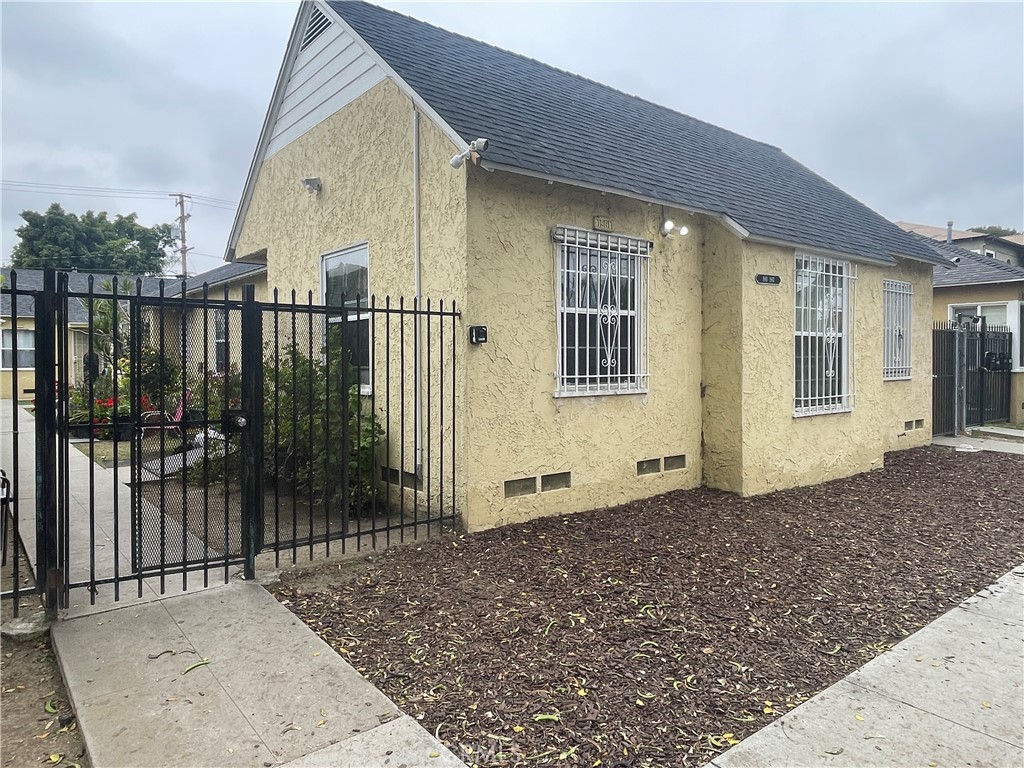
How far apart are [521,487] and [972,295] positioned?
50.3 feet

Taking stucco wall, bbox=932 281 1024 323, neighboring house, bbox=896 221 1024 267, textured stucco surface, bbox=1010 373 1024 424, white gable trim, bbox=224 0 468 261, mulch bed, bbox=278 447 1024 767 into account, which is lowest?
mulch bed, bbox=278 447 1024 767

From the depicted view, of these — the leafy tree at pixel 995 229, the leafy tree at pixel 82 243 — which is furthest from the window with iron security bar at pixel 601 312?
the leafy tree at pixel 995 229

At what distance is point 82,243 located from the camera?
127ft

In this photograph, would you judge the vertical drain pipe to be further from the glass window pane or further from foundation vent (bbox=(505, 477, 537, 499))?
the glass window pane

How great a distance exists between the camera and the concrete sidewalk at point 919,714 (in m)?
2.59

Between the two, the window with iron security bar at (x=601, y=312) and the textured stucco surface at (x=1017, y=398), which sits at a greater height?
the window with iron security bar at (x=601, y=312)

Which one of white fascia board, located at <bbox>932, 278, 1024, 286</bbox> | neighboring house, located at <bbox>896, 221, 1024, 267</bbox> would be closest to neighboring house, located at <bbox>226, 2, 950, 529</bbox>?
white fascia board, located at <bbox>932, 278, 1024, 286</bbox>

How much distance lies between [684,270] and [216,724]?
6.48m

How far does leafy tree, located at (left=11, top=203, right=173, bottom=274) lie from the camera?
123 feet

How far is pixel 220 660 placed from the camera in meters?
3.35

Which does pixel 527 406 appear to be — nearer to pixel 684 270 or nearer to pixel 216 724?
pixel 684 270

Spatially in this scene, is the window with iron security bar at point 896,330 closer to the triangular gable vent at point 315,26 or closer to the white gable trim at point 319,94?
the white gable trim at point 319,94

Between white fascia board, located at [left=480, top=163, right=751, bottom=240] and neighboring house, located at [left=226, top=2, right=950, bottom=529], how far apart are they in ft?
0.09

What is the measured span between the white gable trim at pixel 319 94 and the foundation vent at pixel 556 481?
10.7 feet
